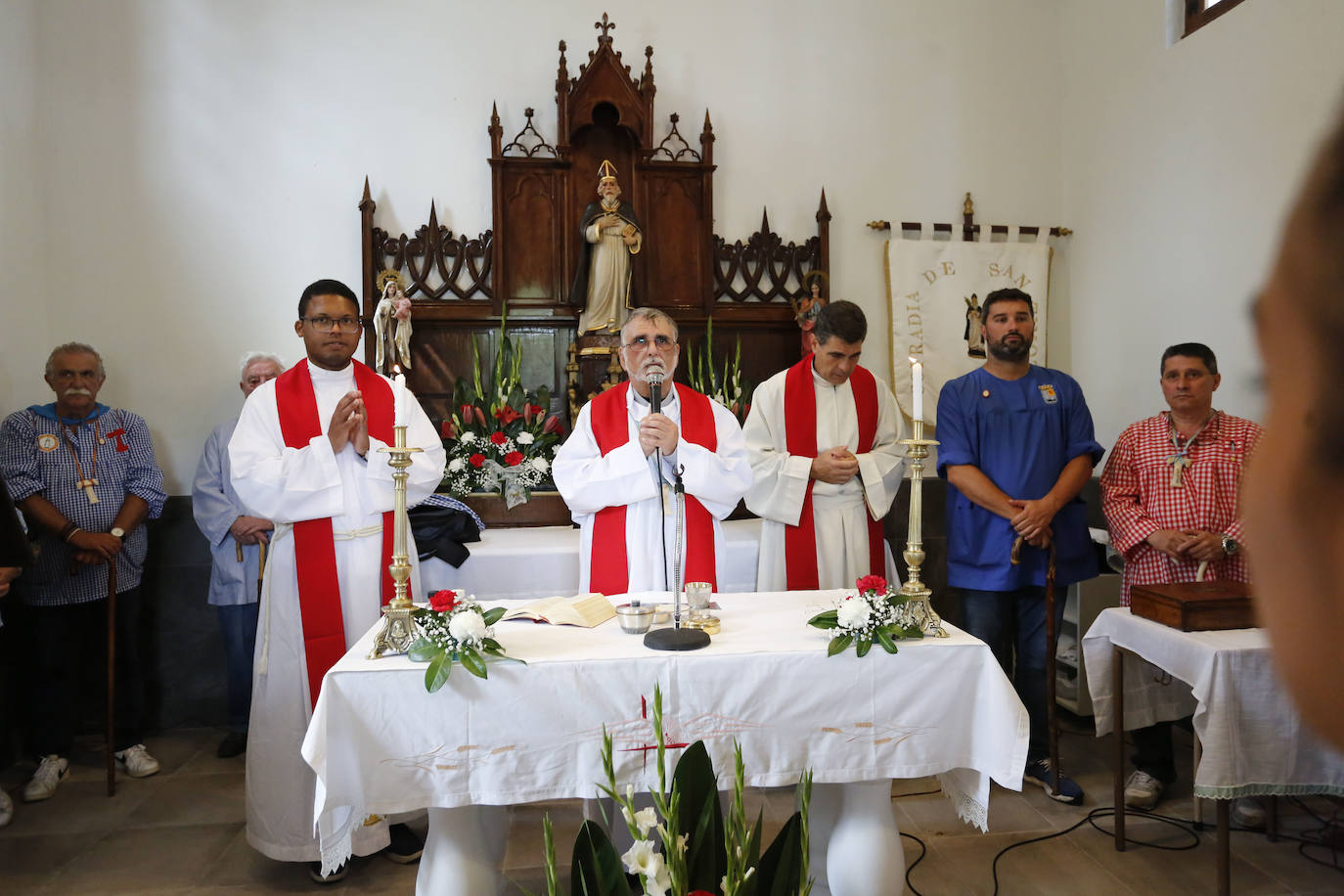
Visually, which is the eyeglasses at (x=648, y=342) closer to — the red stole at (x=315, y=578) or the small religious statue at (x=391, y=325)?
the red stole at (x=315, y=578)

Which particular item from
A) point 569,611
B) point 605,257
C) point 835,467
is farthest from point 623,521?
point 605,257

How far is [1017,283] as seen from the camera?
20.5 feet

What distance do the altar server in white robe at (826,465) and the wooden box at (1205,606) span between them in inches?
46.6

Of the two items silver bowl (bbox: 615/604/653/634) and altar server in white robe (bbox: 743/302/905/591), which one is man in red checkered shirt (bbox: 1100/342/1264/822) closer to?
altar server in white robe (bbox: 743/302/905/591)

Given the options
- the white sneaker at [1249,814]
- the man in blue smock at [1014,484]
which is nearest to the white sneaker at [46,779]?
the man in blue smock at [1014,484]

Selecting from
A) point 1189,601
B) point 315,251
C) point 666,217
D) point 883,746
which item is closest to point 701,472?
point 883,746

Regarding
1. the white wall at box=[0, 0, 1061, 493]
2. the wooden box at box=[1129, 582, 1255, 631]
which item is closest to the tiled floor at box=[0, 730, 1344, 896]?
the wooden box at box=[1129, 582, 1255, 631]

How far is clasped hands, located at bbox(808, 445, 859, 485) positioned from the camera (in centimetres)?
393

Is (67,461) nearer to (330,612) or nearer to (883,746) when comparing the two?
(330,612)

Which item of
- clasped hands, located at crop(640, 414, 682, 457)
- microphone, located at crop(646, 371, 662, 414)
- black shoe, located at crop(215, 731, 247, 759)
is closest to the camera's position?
microphone, located at crop(646, 371, 662, 414)

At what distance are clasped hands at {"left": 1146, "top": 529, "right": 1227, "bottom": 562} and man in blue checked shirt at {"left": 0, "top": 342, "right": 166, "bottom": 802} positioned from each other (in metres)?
4.83

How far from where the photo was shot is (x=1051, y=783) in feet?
12.7

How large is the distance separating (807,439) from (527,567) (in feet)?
5.03

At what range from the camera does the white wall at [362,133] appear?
532cm
